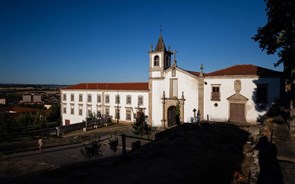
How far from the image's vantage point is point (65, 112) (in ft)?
139

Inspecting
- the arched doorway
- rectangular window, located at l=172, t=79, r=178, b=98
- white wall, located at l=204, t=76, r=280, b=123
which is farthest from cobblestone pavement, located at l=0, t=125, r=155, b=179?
white wall, located at l=204, t=76, r=280, b=123

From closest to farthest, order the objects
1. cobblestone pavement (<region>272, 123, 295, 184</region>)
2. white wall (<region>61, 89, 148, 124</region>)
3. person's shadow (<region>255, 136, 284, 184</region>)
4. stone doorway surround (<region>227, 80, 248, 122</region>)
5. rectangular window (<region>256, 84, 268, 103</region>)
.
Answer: person's shadow (<region>255, 136, 284, 184</region>) → cobblestone pavement (<region>272, 123, 295, 184</region>) → rectangular window (<region>256, 84, 268, 103</region>) → stone doorway surround (<region>227, 80, 248, 122</region>) → white wall (<region>61, 89, 148, 124</region>)

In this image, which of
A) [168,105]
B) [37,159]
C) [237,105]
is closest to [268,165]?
[37,159]

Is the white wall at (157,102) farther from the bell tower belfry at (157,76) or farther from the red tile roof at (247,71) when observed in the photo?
the red tile roof at (247,71)

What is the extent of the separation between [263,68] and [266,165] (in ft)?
62.4

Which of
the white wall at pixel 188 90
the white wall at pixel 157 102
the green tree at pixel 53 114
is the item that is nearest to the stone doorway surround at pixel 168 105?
the white wall at pixel 188 90

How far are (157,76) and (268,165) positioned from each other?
23002mm

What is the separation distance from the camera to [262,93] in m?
23.2

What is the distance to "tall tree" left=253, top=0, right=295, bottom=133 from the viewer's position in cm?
1193

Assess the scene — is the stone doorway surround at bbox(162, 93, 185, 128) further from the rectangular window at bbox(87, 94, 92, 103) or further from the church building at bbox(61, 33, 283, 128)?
the rectangular window at bbox(87, 94, 92, 103)

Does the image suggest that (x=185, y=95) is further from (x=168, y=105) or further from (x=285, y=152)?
(x=285, y=152)

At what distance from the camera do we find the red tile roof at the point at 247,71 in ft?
74.0

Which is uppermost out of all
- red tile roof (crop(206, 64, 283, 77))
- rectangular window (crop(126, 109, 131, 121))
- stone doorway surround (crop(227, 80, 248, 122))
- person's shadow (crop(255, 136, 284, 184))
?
red tile roof (crop(206, 64, 283, 77))

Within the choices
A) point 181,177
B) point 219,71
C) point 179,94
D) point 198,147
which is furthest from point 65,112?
point 181,177
